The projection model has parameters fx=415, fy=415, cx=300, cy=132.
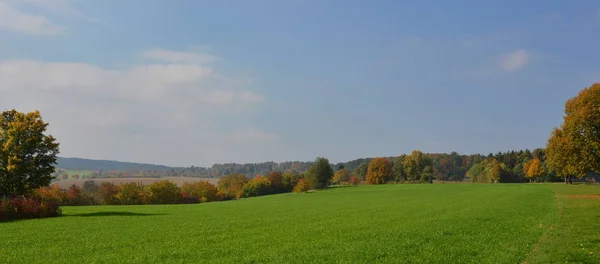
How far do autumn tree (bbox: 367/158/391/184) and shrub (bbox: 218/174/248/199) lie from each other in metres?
56.6

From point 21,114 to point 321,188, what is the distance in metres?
120

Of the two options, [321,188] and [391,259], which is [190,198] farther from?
[391,259]

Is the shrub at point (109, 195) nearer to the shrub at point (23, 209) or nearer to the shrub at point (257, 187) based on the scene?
the shrub at point (23, 209)

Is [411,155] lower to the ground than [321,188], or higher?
higher

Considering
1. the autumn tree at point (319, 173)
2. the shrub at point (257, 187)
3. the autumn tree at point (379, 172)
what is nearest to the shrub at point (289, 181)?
the shrub at point (257, 187)

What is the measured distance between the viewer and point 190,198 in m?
125

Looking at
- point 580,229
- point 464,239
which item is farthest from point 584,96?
point 464,239

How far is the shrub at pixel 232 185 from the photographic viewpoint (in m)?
161

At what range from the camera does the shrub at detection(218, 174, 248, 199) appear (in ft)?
529

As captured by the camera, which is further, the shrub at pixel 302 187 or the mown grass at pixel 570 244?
the shrub at pixel 302 187

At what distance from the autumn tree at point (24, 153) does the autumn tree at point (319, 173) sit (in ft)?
374

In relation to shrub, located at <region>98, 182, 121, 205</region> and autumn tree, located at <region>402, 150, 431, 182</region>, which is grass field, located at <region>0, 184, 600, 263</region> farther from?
autumn tree, located at <region>402, 150, 431, 182</region>

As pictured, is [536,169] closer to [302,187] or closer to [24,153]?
[302,187]

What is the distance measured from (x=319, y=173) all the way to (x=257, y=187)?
24.6 m
